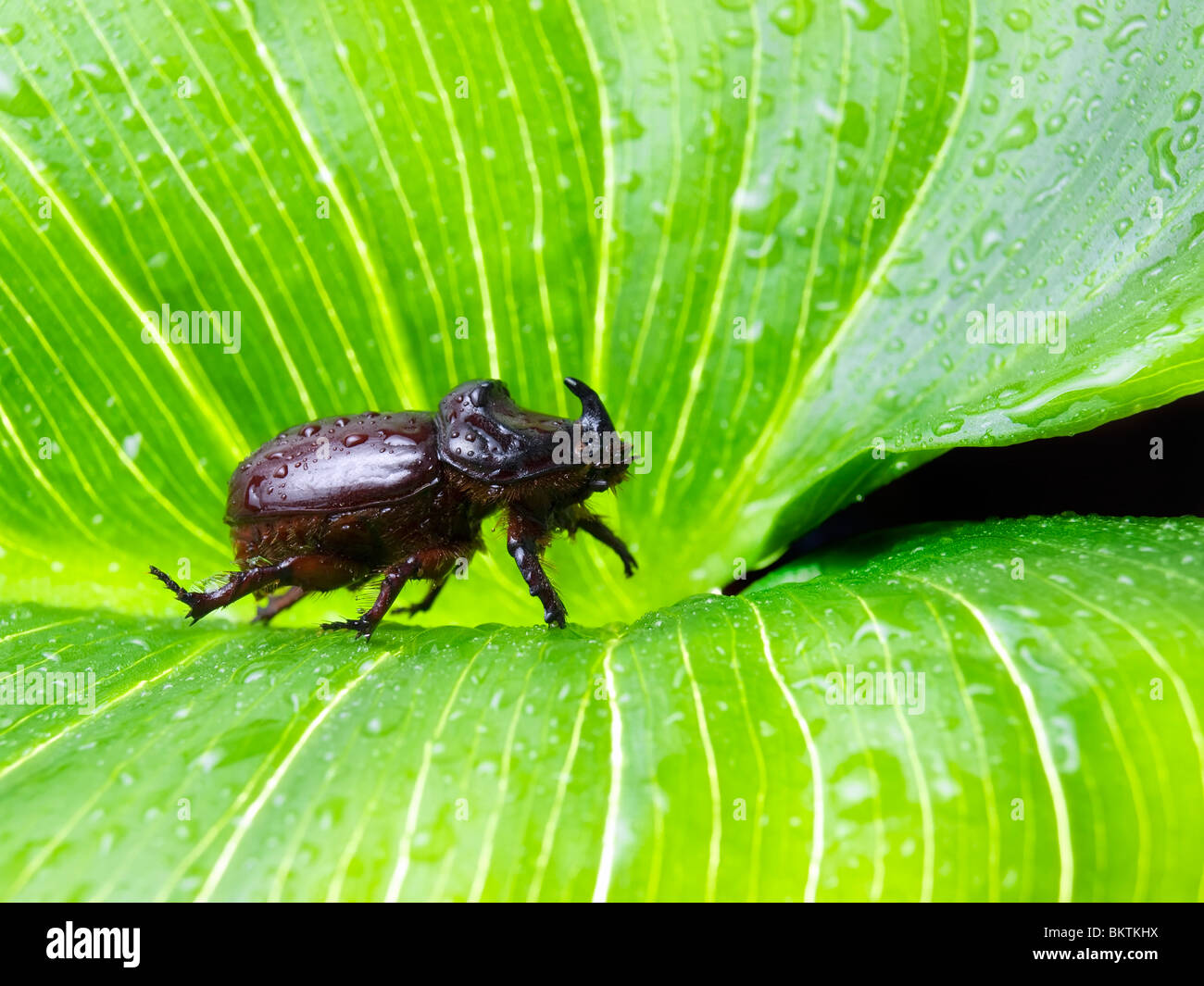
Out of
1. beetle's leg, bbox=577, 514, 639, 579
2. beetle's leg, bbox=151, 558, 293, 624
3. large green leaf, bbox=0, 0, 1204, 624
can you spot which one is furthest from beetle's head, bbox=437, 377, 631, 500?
beetle's leg, bbox=151, 558, 293, 624

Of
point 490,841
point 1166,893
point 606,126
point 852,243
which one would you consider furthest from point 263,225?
point 1166,893

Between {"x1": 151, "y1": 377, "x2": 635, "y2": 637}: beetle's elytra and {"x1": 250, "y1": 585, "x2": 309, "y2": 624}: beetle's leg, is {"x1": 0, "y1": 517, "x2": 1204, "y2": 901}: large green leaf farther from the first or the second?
{"x1": 250, "y1": 585, "x2": 309, "y2": 624}: beetle's leg

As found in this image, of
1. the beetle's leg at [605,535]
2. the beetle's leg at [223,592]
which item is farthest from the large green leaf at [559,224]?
the beetle's leg at [223,592]

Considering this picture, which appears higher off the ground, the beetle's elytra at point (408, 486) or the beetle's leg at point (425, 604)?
the beetle's elytra at point (408, 486)

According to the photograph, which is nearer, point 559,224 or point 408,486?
point 408,486

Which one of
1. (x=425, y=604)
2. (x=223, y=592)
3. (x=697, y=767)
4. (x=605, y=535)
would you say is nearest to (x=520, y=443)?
(x=605, y=535)

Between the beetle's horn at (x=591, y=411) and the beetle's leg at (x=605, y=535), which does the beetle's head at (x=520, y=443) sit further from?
the beetle's leg at (x=605, y=535)

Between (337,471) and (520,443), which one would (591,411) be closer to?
(520,443)
